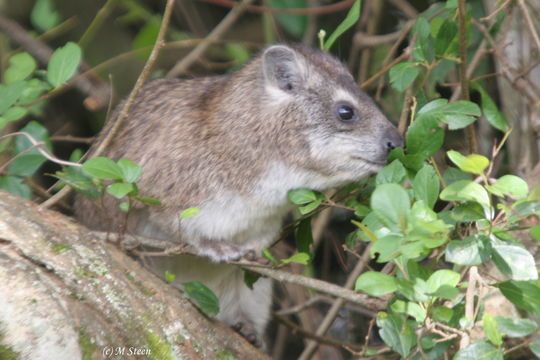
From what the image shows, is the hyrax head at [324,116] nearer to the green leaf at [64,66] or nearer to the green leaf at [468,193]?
the green leaf at [64,66]

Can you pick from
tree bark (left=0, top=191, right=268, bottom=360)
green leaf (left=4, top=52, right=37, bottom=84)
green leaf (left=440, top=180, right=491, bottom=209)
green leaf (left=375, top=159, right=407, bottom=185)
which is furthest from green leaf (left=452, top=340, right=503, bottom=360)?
green leaf (left=4, top=52, right=37, bottom=84)

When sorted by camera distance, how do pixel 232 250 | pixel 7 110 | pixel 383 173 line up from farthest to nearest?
pixel 232 250, pixel 7 110, pixel 383 173

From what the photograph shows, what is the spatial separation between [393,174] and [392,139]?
23.0 inches

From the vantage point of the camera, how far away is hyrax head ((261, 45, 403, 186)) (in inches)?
136

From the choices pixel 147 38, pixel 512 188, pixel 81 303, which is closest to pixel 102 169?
pixel 81 303

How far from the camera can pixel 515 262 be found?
230 cm

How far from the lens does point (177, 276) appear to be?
401 centimetres

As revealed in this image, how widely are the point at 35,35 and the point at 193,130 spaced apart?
6.82 ft

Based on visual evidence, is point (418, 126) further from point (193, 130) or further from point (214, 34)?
point (214, 34)

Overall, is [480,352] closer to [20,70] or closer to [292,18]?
[20,70]

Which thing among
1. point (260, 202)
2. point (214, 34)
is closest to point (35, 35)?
point (214, 34)

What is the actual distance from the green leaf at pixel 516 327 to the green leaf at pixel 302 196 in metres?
1.08

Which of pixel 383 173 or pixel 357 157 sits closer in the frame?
pixel 383 173

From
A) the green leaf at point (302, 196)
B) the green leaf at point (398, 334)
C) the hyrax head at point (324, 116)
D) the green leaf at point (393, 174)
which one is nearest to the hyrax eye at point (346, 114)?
the hyrax head at point (324, 116)
